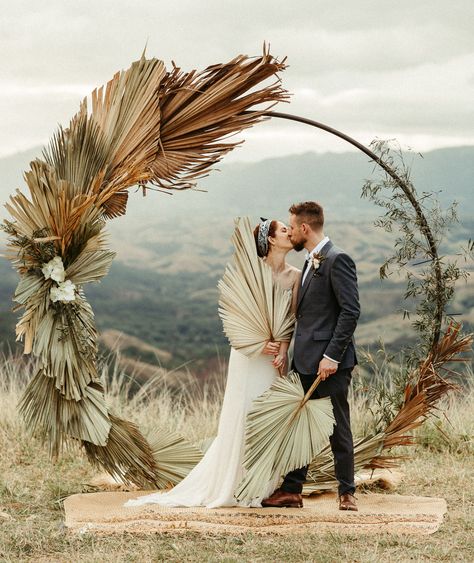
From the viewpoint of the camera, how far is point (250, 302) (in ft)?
19.6

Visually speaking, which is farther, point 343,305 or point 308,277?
point 308,277

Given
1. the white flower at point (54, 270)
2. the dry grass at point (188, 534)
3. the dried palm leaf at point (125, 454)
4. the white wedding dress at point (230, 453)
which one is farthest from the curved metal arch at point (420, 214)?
the dried palm leaf at point (125, 454)

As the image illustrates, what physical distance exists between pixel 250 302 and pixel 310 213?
0.76 meters

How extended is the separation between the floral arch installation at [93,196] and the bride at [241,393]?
64cm

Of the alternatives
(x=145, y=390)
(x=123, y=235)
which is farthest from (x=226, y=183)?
(x=145, y=390)

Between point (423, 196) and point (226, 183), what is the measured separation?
404 feet

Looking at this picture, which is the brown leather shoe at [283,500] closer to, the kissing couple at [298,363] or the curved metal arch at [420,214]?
the kissing couple at [298,363]

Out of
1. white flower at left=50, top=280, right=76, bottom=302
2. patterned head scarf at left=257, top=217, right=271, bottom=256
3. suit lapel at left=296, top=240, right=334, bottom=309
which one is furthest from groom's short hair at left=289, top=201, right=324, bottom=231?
white flower at left=50, top=280, right=76, bottom=302

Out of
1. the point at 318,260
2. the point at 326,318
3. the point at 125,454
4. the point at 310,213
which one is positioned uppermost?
the point at 310,213

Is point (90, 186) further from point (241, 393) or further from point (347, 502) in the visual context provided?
point (347, 502)

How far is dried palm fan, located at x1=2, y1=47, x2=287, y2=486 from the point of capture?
19.3 feet

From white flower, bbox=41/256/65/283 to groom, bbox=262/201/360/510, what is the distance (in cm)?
164

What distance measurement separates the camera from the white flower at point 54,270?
5.88 m

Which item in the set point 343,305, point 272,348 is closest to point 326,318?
point 343,305
